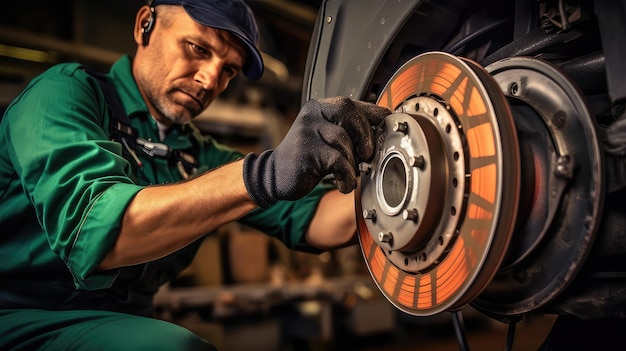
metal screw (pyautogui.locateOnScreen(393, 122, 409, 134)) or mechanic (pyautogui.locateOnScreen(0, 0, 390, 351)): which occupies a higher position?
metal screw (pyautogui.locateOnScreen(393, 122, 409, 134))

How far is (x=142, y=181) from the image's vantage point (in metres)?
1.06

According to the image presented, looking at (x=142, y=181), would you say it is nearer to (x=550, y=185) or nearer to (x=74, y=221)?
(x=74, y=221)

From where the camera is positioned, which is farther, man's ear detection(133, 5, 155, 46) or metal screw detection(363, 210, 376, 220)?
man's ear detection(133, 5, 155, 46)

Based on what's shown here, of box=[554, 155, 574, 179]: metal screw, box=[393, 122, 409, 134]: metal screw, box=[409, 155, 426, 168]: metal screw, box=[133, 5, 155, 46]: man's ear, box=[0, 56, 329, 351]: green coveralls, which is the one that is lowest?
box=[0, 56, 329, 351]: green coveralls

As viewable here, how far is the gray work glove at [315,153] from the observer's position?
0.69 metres

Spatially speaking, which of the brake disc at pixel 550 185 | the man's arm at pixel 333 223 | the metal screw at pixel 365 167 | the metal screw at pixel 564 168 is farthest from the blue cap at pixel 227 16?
the metal screw at pixel 564 168

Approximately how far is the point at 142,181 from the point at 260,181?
1.44 ft

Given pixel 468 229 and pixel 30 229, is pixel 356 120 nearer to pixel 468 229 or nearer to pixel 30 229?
pixel 468 229

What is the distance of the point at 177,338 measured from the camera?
32.4 inches

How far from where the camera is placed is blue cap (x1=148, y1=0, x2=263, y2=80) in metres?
1.05

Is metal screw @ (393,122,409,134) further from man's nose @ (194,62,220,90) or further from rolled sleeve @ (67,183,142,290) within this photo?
man's nose @ (194,62,220,90)

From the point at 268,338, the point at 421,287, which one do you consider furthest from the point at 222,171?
the point at 268,338

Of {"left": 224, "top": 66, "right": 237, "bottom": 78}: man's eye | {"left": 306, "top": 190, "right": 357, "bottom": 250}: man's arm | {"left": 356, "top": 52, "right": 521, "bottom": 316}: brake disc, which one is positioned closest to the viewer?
{"left": 356, "top": 52, "right": 521, "bottom": 316}: brake disc

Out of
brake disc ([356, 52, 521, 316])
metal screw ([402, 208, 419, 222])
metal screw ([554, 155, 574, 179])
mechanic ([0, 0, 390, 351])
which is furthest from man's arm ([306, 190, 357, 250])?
metal screw ([554, 155, 574, 179])
